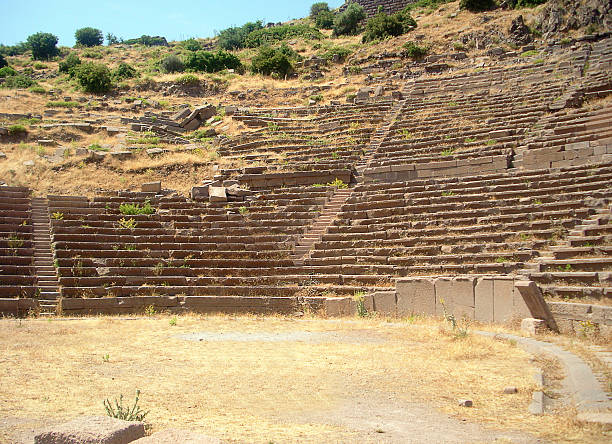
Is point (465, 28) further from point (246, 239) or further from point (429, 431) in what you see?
point (429, 431)

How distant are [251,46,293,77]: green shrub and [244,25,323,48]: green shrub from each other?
11.3 meters

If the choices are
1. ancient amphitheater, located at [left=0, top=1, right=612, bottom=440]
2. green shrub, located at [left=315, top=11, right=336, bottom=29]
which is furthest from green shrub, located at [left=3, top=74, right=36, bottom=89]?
green shrub, located at [left=315, top=11, right=336, bottom=29]

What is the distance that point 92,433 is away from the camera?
14.5 feet

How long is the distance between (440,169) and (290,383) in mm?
12191

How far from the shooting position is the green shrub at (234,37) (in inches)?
2074

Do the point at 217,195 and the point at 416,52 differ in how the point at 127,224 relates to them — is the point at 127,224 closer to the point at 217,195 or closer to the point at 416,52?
the point at 217,195

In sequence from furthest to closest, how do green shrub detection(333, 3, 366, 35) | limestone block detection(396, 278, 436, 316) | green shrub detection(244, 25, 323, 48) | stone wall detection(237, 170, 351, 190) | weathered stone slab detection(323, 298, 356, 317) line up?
1. green shrub detection(244, 25, 323, 48)
2. green shrub detection(333, 3, 366, 35)
3. stone wall detection(237, 170, 351, 190)
4. weathered stone slab detection(323, 298, 356, 317)
5. limestone block detection(396, 278, 436, 316)

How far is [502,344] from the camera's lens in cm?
904

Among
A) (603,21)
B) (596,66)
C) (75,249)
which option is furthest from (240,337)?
(603,21)

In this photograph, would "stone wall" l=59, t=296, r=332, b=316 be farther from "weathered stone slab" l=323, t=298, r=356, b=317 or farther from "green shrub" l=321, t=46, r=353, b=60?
"green shrub" l=321, t=46, r=353, b=60

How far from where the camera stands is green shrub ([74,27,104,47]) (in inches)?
2482

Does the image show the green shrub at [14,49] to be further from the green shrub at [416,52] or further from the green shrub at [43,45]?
the green shrub at [416,52]

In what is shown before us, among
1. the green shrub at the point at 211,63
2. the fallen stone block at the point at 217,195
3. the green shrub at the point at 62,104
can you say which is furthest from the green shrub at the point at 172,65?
the fallen stone block at the point at 217,195

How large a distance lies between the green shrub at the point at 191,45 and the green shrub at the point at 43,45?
11520 mm
